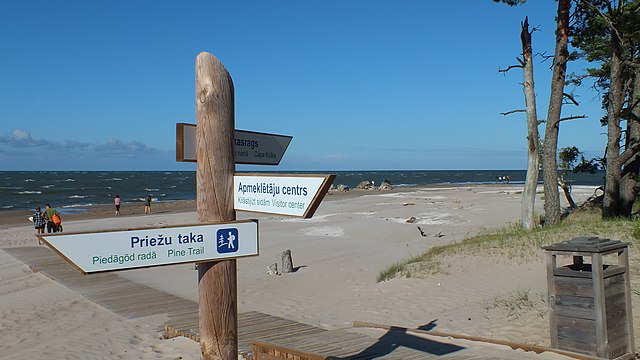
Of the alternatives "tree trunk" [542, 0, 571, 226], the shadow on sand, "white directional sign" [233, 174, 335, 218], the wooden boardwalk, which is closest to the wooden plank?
the wooden boardwalk

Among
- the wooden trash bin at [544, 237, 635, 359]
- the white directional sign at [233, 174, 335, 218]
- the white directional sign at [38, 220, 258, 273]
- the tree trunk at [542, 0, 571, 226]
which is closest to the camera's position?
the white directional sign at [38, 220, 258, 273]

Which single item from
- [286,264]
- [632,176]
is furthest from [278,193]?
[632,176]

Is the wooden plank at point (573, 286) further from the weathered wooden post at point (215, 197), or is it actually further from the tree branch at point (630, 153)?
the tree branch at point (630, 153)

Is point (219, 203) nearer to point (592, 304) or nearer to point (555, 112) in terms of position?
point (592, 304)

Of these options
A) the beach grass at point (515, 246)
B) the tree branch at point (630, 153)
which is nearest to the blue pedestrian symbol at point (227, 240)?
the beach grass at point (515, 246)

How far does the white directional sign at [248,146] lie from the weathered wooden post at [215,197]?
7 centimetres

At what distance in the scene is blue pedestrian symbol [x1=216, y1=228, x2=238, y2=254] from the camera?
374 cm

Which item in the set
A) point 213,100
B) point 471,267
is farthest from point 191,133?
point 471,267

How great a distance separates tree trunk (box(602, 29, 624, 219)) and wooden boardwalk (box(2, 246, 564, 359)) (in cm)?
1128

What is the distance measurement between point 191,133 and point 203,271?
0.93 metres

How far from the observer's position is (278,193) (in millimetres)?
3787

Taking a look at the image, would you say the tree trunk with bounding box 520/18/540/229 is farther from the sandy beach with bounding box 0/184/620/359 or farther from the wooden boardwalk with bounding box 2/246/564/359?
the wooden boardwalk with bounding box 2/246/564/359

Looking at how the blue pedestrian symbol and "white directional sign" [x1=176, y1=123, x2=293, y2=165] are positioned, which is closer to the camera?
the blue pedestrian symbol

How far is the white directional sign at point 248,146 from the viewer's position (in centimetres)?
389
